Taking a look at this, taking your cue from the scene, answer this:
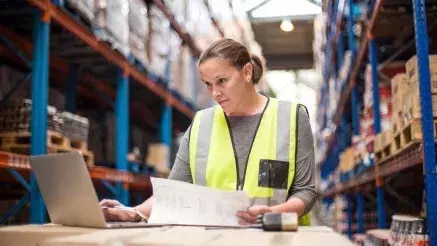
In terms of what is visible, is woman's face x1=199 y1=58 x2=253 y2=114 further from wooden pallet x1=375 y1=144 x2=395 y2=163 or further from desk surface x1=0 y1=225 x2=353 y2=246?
wooden pallet x1=375 y1=144 x2=395 y2=163

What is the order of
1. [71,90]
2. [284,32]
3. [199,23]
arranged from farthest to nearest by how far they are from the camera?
[284,32], [199,23], [71,90]

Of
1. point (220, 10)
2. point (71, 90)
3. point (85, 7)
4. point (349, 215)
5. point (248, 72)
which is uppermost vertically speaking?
point (220, 10)

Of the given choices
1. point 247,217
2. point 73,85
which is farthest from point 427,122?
point 73,85

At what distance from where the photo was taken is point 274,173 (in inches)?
93.3

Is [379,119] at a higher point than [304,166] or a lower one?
higher

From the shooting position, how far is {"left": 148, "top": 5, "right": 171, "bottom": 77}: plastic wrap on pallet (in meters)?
8.00

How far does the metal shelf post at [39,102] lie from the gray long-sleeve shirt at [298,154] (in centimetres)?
219

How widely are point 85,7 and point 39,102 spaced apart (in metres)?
1.46

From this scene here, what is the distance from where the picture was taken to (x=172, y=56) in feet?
30.4

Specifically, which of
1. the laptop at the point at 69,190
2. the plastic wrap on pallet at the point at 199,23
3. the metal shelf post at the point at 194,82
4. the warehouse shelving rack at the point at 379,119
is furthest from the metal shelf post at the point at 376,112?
the metal shelf post at the point at 194,82

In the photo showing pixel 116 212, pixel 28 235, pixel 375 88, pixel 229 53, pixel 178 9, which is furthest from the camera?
pixel 178 9

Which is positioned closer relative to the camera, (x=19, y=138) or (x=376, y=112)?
(x=19, y=138)

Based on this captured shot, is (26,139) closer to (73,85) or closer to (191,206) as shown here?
(73,85)

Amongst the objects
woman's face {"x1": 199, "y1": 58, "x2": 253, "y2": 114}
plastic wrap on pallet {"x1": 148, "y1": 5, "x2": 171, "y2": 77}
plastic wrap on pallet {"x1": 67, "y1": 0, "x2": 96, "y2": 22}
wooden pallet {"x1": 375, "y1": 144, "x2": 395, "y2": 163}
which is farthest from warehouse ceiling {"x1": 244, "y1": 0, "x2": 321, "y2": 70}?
woman's face {"x1": 199, "y1": 58, "x2": 253, "y2": 114}
